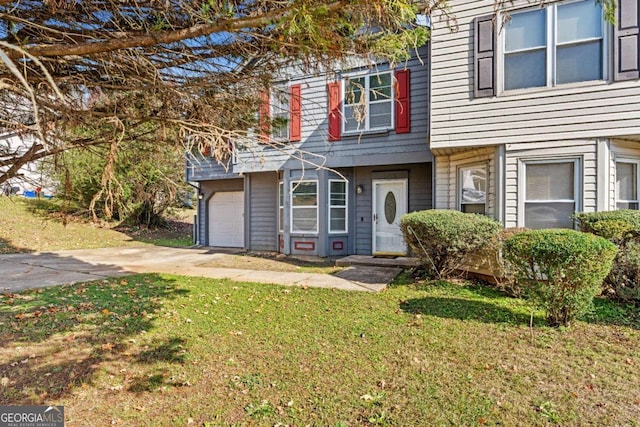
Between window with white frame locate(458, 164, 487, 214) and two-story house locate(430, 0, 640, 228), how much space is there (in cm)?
6

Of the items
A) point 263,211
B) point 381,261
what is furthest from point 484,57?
point 263,211

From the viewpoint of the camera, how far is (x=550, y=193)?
20.6 ft

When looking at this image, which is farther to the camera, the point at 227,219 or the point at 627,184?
the point at 227,219

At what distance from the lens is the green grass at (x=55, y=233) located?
480 inches

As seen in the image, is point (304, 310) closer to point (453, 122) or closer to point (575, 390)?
point (575, 390)

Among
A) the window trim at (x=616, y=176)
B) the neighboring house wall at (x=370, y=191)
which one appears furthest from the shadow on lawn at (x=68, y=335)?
the window trim at (x=616, y=176)

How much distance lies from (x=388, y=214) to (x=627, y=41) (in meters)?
5.66

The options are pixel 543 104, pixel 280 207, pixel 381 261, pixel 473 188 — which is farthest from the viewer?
pixel 280 207

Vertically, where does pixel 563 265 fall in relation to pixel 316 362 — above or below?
above

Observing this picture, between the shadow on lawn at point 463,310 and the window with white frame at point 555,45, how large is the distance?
386 centimetres

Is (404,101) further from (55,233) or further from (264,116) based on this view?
(55,233)

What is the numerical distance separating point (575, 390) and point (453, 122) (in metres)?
5.05

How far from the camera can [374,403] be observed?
2.87 m

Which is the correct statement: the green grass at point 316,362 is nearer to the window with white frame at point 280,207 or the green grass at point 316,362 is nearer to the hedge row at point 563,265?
the hedge row at point 563,265
